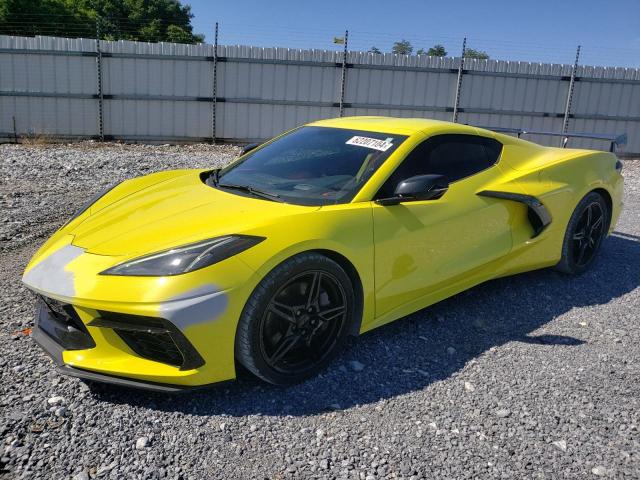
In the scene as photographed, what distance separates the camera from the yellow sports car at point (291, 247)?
9.16ft

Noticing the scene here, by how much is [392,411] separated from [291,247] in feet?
3.22

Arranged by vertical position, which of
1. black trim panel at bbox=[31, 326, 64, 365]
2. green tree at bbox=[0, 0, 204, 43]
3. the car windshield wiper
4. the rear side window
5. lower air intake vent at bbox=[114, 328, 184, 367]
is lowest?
black trim panel at bbox=[31, 326, 64, 365]

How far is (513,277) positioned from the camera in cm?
498

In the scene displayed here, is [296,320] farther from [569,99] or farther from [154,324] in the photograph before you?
[569,99]

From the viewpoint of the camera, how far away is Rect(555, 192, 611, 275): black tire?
190 inches

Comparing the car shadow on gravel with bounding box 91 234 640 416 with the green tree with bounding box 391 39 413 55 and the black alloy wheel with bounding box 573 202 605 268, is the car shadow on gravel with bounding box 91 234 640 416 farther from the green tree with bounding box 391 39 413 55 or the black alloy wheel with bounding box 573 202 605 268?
the green tree with bounding box 391 39 413 55

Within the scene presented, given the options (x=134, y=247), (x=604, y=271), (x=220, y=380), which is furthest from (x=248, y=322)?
(x=604, y=271)

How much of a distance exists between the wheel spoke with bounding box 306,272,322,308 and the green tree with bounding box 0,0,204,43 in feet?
40.5

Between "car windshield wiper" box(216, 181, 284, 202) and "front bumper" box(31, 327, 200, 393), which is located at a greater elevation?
"car windshield wiper" box(216, 181, 284, 202)

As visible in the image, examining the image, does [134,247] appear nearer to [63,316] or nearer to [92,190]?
[63,316]

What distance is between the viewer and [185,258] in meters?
2.82

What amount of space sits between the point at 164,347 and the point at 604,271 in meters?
4.10

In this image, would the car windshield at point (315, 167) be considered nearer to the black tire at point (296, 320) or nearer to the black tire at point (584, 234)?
the black tire at point (296, 320)

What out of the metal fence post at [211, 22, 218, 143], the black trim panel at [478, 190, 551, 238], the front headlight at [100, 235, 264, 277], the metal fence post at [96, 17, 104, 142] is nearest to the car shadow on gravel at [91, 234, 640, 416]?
the black trim panel at [478, 190, 551, 238]
